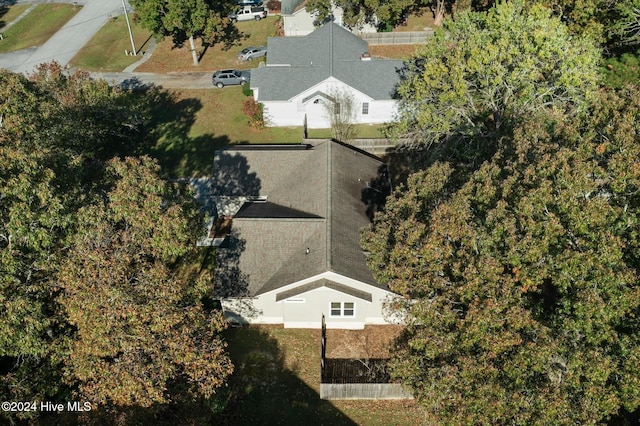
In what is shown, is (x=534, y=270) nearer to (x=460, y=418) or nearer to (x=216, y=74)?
(x=460, y=418)

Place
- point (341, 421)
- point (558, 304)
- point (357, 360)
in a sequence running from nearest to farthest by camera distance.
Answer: point (558, 304) → point (341, 421) → point (357, 360)

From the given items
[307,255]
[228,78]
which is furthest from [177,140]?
[307,255]

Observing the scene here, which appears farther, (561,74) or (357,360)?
(561,74)

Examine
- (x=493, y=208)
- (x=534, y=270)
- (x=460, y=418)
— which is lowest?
(x=460, y=418)

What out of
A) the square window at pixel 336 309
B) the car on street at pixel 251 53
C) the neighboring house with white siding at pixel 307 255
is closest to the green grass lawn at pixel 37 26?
the car on street at pixel 251 53

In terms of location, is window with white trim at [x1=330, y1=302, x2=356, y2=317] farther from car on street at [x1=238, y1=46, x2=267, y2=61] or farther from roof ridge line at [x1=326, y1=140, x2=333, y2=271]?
car on street at [x1=238, y1=46, x2=267, y2=61]

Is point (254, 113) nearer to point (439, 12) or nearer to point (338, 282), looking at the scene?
point (338, 282)

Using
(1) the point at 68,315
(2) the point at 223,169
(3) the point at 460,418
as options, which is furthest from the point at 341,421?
(2) the point at 223,169

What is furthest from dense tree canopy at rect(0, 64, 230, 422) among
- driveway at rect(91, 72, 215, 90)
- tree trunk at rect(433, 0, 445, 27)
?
tree trunk at rect(433, 0, 445, 27)
